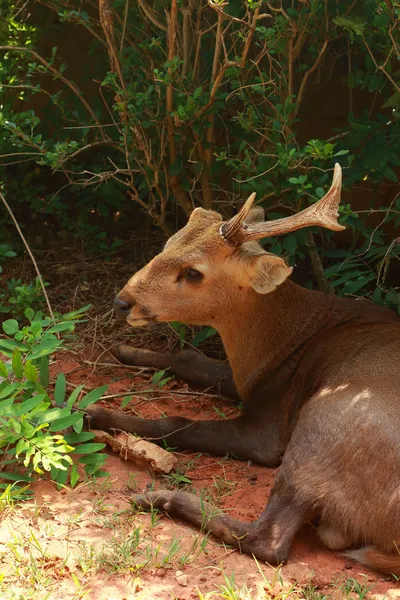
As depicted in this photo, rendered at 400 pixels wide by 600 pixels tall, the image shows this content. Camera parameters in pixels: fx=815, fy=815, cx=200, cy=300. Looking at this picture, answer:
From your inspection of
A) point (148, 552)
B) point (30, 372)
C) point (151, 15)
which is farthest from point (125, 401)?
point (151, 15)

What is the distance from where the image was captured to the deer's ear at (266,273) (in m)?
5.04

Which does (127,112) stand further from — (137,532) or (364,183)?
(137,532)

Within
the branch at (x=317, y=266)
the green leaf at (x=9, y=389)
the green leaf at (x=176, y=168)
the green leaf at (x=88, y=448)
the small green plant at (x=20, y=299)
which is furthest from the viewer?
the green leaf at (x=176, y=168)

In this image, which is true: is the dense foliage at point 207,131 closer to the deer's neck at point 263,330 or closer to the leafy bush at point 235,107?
the leafy bush at point 235,107

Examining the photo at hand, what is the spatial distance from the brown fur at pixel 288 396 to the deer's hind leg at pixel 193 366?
1.61 ft

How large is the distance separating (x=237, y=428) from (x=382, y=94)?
3.24 m

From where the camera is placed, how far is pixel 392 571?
13.3 ft

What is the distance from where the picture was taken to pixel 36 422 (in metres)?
4.51

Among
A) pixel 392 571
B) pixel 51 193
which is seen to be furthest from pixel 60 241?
pixel 392 571

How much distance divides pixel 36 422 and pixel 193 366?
72.8 inches

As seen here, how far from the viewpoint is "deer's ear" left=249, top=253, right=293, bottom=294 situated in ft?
16.5

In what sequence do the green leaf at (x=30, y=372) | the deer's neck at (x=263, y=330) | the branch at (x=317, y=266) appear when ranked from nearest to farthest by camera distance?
1. the green leaf at (x=30, y=372)
2. the deer's neck at (x=263, y=330)
3. the branch at (x=317, y=266)

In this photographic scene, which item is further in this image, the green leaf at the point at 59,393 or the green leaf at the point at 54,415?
the green leaf at the point at 59,393

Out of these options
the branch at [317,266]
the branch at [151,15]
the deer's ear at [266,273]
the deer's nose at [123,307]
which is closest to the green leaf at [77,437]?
the deer's nose at [123,307]
